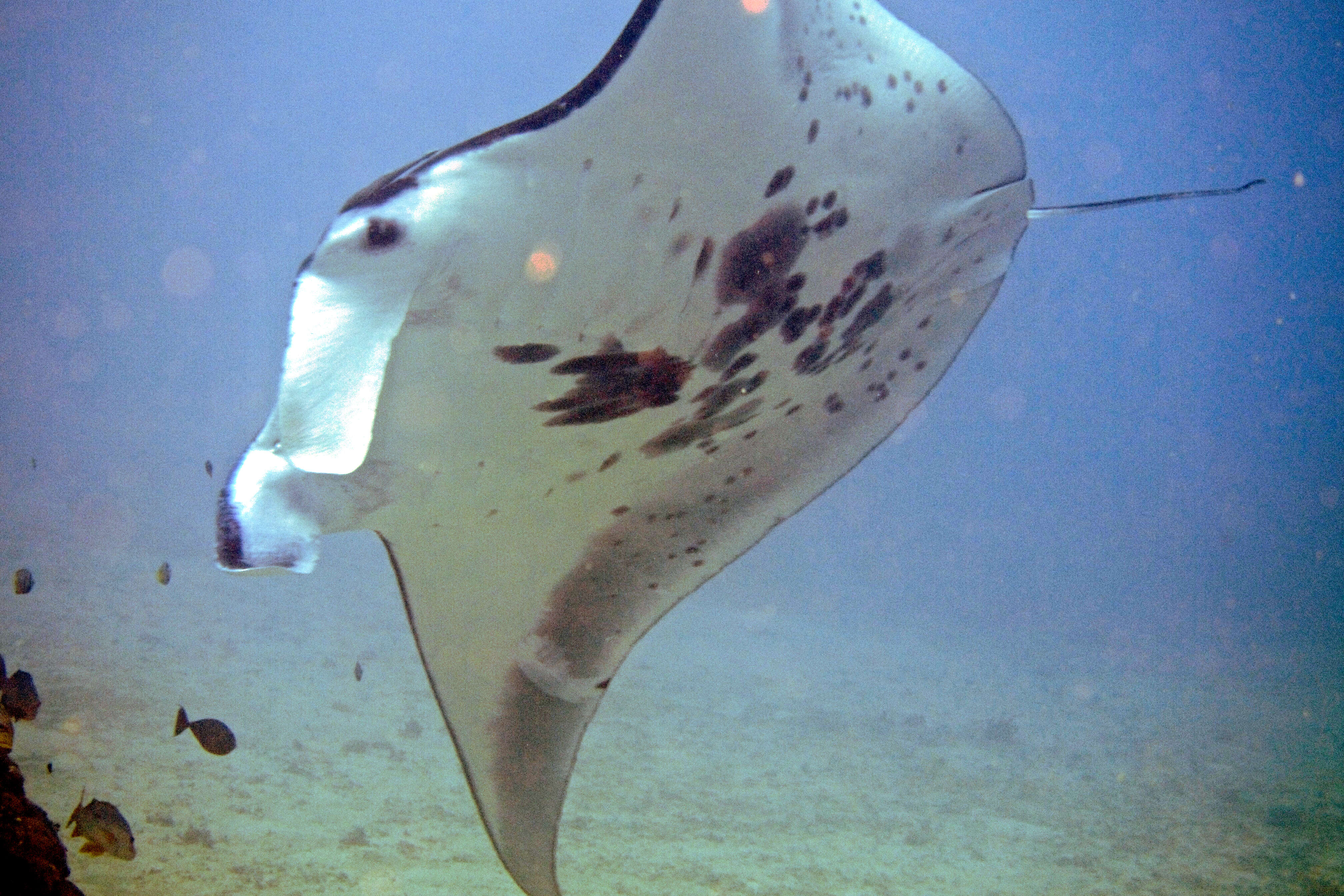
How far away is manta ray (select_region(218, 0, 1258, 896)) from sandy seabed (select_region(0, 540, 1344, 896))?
2.83m

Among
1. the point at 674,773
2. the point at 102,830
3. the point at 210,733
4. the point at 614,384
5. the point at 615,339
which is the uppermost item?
the point at 615,339

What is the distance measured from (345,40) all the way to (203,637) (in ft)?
156

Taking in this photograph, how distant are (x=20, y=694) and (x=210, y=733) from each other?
34.7 inches

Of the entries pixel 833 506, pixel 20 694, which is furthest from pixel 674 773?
pixel 833 506

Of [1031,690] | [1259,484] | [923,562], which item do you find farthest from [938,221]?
[1259,484]

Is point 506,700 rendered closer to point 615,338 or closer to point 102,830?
point 615,338

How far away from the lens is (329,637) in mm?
11180

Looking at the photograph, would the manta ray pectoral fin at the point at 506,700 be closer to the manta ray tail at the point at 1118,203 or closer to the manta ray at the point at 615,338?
the manta ray at the point at 615,338

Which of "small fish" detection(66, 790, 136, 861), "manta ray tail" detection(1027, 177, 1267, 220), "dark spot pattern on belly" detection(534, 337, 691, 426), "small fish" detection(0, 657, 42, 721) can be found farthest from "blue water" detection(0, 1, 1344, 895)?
"manta ray tail" detection(1027, 177, 1267, 220)

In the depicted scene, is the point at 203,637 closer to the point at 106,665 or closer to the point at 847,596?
the point at 106,665

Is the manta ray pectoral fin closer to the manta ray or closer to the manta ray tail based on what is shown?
the manta ray

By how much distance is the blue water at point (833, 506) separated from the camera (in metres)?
5.51

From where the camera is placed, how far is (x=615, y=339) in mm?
1466

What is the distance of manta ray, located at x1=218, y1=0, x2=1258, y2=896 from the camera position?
1.12 m
